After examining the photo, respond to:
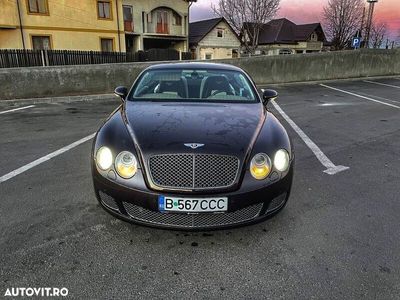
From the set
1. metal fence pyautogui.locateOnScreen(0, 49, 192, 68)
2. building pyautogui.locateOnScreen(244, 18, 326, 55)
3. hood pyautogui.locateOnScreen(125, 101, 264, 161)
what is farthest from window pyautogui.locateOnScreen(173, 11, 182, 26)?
hood pyautogui.locateOnScreen(125, 101, 264, 161)

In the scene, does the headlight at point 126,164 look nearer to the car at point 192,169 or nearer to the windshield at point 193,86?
the car at point 192,169

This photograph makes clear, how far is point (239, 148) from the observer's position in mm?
2578

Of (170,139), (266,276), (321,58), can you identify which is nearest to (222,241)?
(266,276)

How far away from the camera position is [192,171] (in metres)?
2.44

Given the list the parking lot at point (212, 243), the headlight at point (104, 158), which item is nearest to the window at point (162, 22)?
the parking lot at point (212, 243)

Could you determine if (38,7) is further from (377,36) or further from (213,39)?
(377,36)

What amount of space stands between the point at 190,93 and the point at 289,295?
2479 millimetres

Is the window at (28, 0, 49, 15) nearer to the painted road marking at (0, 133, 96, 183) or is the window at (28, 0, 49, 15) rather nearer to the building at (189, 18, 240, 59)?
the building at (189, 18, 240, 59)

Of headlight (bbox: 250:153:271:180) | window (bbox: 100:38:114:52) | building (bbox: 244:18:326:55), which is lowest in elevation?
headlight (bbox: 250:153:271:180)

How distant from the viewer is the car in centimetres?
243

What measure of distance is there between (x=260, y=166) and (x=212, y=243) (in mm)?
766

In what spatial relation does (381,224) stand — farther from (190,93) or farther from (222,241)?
(190,93)

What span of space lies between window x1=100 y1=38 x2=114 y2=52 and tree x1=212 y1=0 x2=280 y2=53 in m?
16.5

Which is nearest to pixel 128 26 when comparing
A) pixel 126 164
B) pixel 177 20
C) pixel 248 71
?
pixel 177 20
